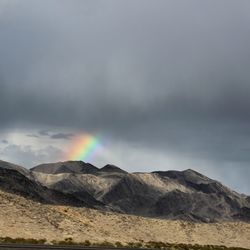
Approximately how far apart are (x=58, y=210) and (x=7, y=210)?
766 inches

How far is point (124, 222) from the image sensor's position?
13800 cm

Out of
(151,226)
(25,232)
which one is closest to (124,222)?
(151,226)

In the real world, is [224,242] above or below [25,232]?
above

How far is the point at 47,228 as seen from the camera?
105 metres

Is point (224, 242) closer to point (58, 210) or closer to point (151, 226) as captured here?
point (151, 226)

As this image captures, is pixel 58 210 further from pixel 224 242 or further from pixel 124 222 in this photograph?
pixel 224 242

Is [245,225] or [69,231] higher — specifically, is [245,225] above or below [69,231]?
above

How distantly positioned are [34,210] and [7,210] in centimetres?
775

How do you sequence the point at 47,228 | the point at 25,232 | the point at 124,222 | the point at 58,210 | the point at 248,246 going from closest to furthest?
the point at 25,232 → the point at 47,228 → the point at 58,210 → the point at 124,222 → the point at 248,246

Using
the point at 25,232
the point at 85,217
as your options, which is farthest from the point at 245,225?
the point at 25,232

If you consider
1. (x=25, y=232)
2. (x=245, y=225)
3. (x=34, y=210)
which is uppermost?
(x=245, y=225)

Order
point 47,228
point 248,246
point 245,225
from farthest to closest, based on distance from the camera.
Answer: point 245,225, point 248,246, point 47,228

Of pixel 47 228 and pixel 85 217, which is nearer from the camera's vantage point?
pixel 47 228

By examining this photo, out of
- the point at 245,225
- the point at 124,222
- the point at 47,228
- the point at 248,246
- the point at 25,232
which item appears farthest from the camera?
the point at 245,225
